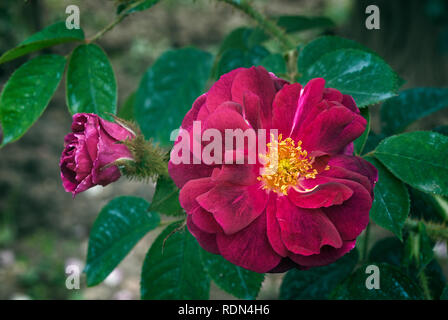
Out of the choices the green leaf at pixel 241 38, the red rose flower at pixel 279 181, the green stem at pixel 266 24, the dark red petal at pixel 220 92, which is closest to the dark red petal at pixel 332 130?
the red rose flower at pixel 279 181

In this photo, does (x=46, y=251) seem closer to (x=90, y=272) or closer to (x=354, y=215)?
(x=90, y=272)

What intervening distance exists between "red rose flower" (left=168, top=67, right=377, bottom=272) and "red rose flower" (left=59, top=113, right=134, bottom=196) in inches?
3.8

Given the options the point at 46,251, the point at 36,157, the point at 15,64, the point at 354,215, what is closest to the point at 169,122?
the point at 15,64

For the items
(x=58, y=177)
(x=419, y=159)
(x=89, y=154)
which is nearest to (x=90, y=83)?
(x=89, y=154)

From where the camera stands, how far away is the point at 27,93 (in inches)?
25.6

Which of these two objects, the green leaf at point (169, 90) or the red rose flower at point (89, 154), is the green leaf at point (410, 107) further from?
the red rose flower at point (89, 154)

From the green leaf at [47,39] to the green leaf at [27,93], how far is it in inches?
1.1

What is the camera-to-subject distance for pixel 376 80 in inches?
23.4

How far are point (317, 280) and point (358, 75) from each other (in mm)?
392

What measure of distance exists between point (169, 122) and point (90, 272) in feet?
1.06

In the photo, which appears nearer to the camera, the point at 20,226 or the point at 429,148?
the point at 429,148

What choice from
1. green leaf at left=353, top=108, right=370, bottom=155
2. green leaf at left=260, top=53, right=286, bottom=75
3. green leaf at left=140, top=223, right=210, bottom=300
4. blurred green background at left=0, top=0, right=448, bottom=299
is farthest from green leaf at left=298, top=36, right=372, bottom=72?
blurred green background at left=0, top=0, right=448, bottom=299

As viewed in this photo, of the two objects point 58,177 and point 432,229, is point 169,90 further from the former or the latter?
point 58,177

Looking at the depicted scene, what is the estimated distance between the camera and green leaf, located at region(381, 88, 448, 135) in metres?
0.79
